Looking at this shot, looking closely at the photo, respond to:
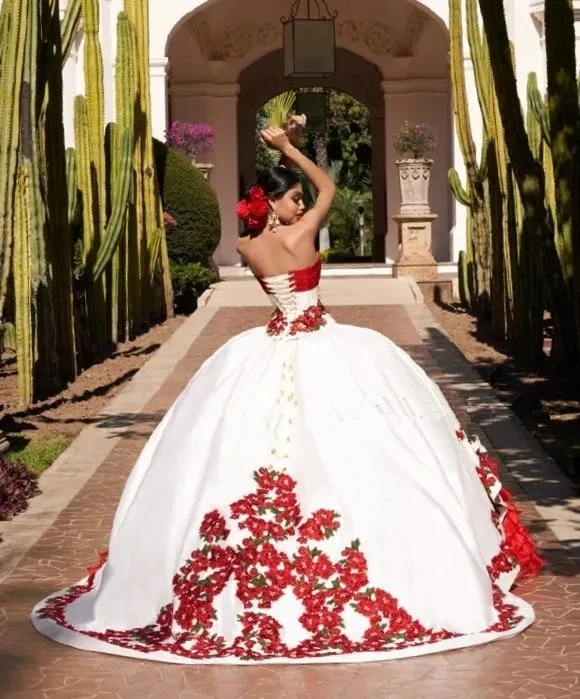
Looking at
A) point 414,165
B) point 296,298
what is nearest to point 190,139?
point 414,165

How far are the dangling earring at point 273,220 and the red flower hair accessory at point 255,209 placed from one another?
2cm

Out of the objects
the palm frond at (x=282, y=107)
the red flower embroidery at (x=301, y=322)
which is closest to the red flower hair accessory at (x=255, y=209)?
the red flower embroidery at (x=301, y=322)

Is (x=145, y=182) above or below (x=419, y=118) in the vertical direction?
below

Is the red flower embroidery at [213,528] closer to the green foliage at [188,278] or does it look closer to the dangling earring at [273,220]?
the dangling earring at [273,220]

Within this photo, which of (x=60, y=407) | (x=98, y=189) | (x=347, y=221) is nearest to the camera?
(x=60, y=407)

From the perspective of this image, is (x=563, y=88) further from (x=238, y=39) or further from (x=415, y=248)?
(x=238, y=39)

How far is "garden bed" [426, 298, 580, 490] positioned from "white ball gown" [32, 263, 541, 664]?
2.79 m

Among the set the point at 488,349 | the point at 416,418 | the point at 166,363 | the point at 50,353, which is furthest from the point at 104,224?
the point at 416,418

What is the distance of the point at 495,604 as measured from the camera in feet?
17.4

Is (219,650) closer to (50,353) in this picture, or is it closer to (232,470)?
(232,470)

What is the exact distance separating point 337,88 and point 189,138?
289 inches

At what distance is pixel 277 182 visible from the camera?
219 inches

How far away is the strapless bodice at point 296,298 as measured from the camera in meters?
5.64

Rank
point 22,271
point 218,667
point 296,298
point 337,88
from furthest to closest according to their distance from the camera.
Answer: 1. point 337,88
2. point 22,271
3. point 296,298
4. point 218,667
